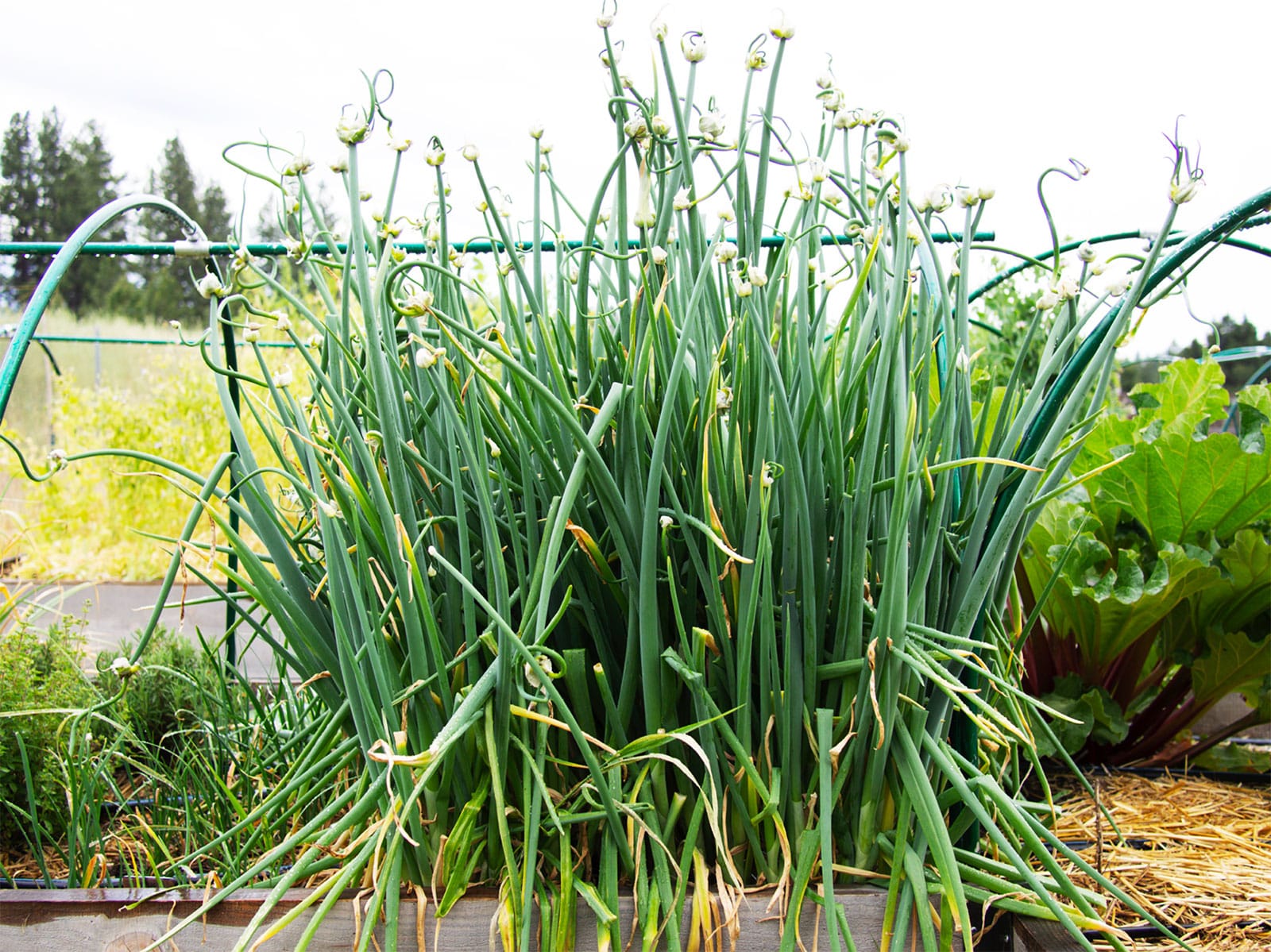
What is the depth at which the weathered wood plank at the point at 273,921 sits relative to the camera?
0.83 meters

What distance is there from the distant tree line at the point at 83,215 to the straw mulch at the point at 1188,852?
71.2ft

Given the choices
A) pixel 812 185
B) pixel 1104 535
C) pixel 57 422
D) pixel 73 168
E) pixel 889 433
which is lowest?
pixel 57 422

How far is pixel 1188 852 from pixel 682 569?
2.86 ft

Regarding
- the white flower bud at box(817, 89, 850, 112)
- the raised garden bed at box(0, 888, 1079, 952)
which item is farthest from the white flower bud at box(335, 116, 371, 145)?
the raised garden bed at box(0, 888, 1079, 952)

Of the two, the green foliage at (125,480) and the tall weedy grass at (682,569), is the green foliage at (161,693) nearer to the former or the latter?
the tall weedy grass at (682,569)

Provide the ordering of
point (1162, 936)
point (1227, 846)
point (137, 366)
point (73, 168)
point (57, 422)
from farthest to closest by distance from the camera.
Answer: point (73, 168) → point (137, 366) → point (57, 422) → point (1227, 846) → point (1162, 936)

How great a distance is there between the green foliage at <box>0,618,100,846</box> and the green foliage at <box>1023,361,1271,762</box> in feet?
4.86

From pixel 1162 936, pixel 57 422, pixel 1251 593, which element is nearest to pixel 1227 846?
pixel 1162 936

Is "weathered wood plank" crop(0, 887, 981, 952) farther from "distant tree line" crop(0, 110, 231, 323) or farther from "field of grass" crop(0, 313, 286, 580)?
"distant tree line" crop(0, 110, 231, 323)

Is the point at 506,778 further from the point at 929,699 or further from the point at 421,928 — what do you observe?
the point at 929,699

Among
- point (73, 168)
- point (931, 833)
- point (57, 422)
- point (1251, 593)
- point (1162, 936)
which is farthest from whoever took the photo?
point (73, 168)

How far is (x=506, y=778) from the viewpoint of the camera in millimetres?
883

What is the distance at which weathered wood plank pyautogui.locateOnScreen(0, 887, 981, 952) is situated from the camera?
0.83 meters

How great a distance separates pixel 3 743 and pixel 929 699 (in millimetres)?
1279
